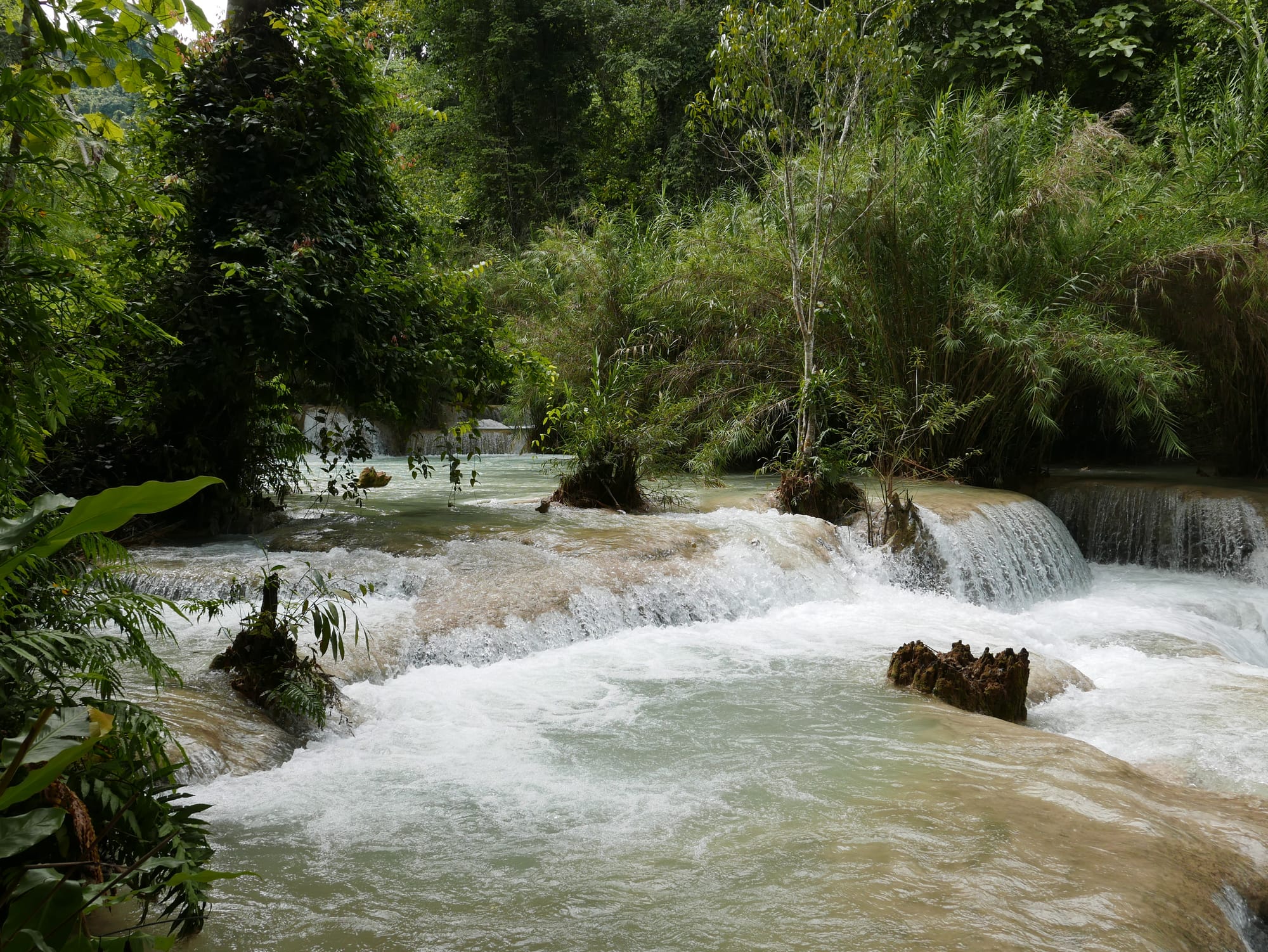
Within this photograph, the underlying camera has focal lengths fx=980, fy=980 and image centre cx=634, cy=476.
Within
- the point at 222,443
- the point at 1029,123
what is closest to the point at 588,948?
the point at 222,443

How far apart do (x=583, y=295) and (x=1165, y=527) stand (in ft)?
28.2

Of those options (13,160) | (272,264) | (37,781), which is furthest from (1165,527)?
(37,781)

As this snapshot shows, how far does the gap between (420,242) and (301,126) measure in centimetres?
143

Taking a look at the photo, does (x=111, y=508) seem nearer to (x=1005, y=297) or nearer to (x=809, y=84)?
(x=1005, y=297)

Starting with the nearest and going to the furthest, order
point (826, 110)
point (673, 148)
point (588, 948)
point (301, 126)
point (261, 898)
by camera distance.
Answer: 1. point (588, 948)
2. point (261, 898)
3. point (301, 126)
4. point (826, 110)
5. point (673, 148)

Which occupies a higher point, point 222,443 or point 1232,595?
point 222,443

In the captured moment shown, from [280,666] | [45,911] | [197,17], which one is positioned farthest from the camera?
→ [280,666]

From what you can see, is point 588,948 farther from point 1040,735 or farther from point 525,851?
point 1040,735

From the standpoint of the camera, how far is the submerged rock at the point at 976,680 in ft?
17.3

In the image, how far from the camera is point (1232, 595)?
9367mm

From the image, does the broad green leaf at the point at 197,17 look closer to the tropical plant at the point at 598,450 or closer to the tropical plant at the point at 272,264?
the tropical plant at the point at 272,264

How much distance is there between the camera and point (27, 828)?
5.40 ft

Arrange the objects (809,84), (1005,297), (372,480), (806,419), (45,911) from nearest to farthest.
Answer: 1. (45,911)
2. (806,419)
3. (1005,297)
4. (809,84)
5. (372,480)

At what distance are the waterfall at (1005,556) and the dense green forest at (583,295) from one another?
2.93ft
